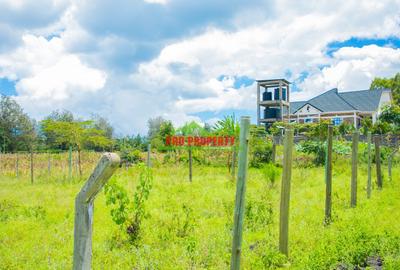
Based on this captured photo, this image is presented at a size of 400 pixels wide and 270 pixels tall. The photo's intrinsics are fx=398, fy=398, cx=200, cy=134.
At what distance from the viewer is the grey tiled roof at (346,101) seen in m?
44.1

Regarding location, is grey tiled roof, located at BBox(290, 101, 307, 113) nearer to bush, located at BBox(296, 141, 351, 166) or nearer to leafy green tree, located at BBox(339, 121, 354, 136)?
leafy green tree, located at BBox(339, 121, 354, 136)

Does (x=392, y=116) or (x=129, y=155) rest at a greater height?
(x=392, y=116)

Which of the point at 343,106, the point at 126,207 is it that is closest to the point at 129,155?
the point at 126,207

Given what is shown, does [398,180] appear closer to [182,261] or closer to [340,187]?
[340,187]

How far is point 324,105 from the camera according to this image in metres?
45.2

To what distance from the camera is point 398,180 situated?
13.2m

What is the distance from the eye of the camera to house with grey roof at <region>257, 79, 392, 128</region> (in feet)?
140

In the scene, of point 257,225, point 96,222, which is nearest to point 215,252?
point 257,225

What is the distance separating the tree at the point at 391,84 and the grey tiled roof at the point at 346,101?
16.5ft

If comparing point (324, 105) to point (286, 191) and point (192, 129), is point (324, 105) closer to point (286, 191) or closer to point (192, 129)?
point (192, 129)

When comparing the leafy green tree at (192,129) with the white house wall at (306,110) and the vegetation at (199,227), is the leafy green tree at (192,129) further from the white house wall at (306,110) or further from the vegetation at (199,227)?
the white house wall at (306,110)

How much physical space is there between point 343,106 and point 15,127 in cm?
3362

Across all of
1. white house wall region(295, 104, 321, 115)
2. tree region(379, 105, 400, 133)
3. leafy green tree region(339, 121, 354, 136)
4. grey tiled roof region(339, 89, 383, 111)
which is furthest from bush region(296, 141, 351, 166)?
grey tiled roof region(339, 89, 383, 111)

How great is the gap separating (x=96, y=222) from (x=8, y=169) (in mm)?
16870
